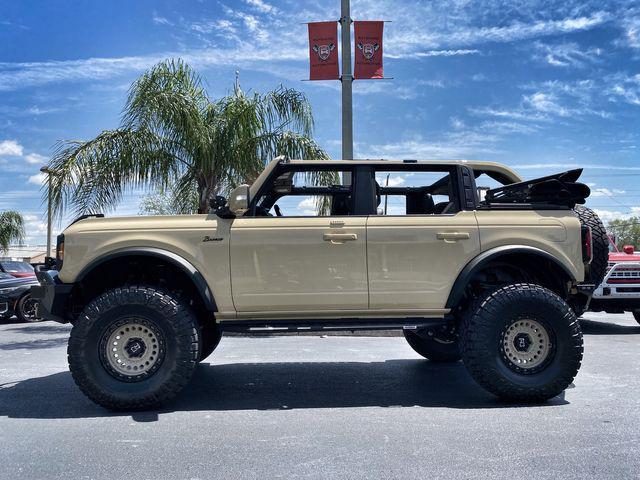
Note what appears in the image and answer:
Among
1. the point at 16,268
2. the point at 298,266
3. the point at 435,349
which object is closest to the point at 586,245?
the point at 435,349

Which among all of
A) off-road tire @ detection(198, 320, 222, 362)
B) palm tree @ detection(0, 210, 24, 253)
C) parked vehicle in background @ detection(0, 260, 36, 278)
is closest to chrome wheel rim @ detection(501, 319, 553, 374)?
off-road tire @ detection(198, 320, 222, 362)

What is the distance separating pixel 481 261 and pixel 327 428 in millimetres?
1943

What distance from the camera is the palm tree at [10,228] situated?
4094cm

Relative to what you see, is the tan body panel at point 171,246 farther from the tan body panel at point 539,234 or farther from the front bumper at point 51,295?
the tan body panel at point 539,234

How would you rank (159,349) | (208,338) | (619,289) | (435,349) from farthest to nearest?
(619,289) → (435,349) → (208,338) → (159,349)

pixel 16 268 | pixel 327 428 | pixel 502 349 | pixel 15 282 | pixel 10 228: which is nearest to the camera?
pixel 327 428

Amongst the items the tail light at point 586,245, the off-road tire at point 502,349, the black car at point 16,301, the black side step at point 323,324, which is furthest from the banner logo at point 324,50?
the black car at point 16,301

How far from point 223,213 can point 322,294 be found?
1.13 metres

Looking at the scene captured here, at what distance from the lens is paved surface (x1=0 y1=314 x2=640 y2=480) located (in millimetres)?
3387

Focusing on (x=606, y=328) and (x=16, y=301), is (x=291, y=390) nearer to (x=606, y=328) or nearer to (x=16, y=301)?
(x=606, y=328)

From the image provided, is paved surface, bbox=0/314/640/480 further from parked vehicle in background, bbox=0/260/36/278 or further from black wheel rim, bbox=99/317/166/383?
parked vehicle in background, bbox=0/260/36/278

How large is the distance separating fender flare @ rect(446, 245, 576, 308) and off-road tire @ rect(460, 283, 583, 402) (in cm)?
21

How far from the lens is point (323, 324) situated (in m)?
4.91

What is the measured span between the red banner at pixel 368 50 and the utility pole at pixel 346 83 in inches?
8.7
